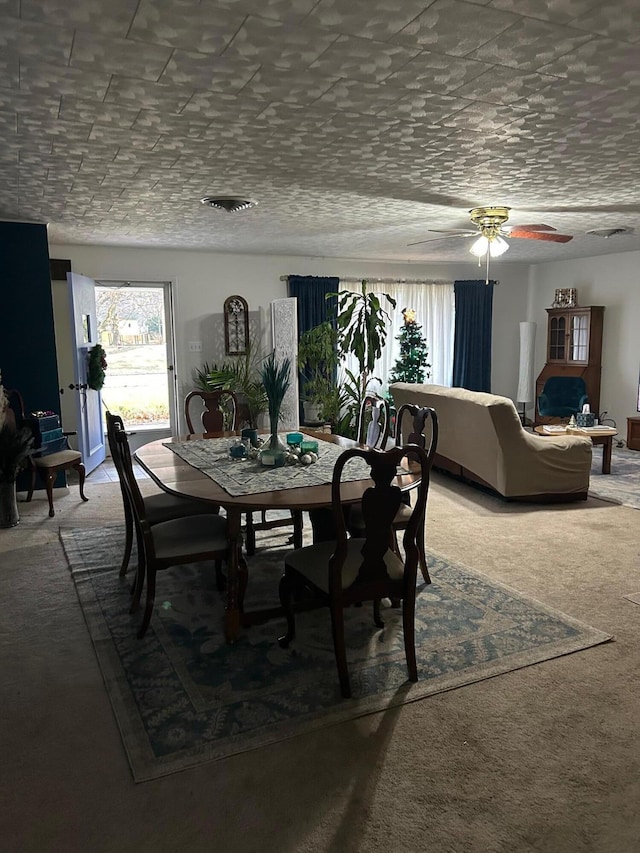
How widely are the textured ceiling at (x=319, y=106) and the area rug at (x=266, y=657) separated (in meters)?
2.35

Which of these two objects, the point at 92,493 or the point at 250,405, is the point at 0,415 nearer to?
the point at 92,493

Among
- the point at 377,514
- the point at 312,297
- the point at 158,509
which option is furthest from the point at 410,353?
the point at 377,514

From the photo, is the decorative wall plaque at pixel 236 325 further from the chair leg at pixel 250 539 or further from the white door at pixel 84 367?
the chair leg at pixel 250 539

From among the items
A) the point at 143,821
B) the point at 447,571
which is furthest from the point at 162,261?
the point at 143,821

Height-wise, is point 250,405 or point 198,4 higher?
point 198,4

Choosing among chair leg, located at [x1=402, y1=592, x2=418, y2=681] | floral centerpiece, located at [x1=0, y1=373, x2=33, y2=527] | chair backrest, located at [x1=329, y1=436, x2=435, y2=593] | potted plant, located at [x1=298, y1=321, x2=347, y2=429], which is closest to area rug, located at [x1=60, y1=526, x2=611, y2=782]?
chair leg, located at [x1=402, y1=592, x2=418, y2=681]

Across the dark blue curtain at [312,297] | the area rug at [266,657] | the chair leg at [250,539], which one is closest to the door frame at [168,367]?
the dark blue curtain at [312,297]

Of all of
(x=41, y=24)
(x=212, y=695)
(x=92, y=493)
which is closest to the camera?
(x=41, y=24)

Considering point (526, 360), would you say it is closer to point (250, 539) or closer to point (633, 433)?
point (633, 433)

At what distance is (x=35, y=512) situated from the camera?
5.01 meters

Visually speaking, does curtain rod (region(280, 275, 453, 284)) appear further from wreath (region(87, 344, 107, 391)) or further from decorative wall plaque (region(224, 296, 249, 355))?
wreath (region(87, 344, 107, 391))

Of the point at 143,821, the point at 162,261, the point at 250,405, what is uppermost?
the point at 162,261

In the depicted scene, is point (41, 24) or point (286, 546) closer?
point (41, 24)

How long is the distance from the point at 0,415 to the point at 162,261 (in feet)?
10.3
